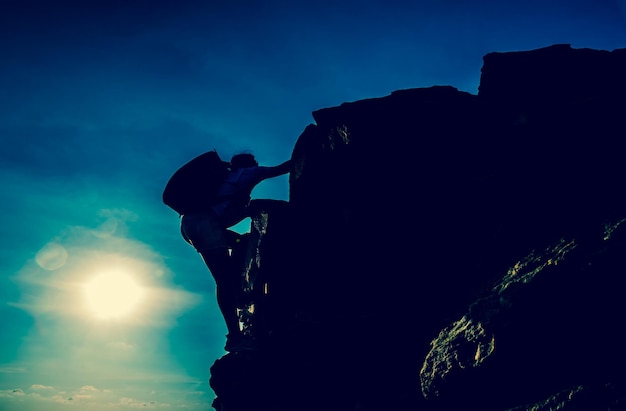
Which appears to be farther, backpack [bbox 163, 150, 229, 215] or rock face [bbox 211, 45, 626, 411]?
backpack [bbox 163, 150, 229, 215]

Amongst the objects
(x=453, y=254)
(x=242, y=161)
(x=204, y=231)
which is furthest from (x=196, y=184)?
(x=453, y=254)

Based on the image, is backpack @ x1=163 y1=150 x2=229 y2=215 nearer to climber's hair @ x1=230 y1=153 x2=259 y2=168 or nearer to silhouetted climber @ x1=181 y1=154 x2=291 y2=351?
silhouetted climber @ x1=181 y1=154 x2=291 y2=351

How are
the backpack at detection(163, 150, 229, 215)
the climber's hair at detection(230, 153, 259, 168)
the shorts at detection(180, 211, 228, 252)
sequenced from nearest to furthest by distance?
the backpack at detection(163, 150, 229, 215)
the shorts at detection(180, 211, 228, 252)
the climber's hair at detection(230, 153, 259, 168)

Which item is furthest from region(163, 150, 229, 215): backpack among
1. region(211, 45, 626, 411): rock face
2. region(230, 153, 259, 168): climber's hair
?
region(211, 45, 626, 411): rock face

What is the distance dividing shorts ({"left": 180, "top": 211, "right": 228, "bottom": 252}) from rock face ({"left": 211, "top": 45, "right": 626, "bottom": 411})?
116 cm

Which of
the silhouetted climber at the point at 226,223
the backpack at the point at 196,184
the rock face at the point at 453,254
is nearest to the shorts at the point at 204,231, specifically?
the silhouetted climber at the point at 226,223

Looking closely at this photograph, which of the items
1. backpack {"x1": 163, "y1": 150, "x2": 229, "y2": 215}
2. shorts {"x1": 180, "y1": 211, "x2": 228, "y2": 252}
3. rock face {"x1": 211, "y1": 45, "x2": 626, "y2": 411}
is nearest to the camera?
rock face {"x1": 211, "y1": 45, "x2": 626, "y2": 411}

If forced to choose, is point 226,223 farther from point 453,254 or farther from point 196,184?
point 453,254

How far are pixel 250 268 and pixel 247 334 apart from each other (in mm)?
1978

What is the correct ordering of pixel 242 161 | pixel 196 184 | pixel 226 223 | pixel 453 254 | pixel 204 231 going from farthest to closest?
pixel 242 161
pixel 226 223
pixel 204 231
pixel 196 184
pixel 453 254

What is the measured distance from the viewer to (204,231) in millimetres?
10922

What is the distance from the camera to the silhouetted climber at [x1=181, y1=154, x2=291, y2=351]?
10789mm

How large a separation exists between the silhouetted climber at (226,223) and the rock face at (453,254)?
70 cm

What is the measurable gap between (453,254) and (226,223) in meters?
6.50
